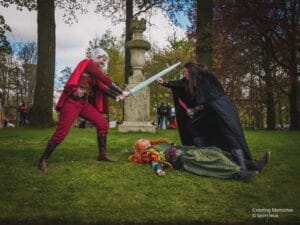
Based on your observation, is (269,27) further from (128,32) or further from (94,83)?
(94,83)

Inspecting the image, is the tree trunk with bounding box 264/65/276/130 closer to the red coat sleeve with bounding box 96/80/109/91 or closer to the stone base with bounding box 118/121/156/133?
the stone base with bounding box 118/121/156/133

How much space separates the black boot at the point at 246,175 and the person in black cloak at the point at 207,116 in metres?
0.27

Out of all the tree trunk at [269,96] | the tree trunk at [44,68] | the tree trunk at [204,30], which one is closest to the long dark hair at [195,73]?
the tree trunk at [204,30]

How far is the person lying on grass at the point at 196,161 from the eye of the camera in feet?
24.7

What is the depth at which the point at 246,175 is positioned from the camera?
7.42 m

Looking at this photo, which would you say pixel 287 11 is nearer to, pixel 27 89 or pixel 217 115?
pixel 217 115

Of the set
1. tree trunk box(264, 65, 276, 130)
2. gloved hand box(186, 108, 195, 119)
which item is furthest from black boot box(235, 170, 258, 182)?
tree trunk box(264, 65, 276, 130)

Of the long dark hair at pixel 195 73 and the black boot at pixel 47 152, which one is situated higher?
the long dark hair at pixel 195 73

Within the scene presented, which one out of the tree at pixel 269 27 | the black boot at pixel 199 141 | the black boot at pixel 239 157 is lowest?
the black boot at pixel 239 157

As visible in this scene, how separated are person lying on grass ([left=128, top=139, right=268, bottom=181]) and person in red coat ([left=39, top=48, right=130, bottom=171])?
36.7 inches

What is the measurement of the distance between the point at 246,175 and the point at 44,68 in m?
12.8

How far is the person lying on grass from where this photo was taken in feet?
24.7

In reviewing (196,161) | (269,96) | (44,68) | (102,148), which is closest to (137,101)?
(44,68)

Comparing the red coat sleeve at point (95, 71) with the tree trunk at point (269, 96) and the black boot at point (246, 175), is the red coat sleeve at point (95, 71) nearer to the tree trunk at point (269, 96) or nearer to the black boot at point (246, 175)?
the black boot at point (246, 175)
